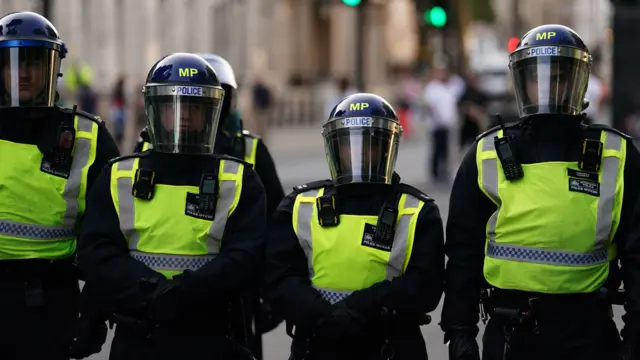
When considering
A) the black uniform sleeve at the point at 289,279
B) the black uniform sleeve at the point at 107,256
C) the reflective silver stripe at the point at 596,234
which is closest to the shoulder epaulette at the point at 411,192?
the reflective silver stripe at the point at 596,234

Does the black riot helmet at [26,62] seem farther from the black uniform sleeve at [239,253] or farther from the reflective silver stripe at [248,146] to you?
the reflective silver stripe at [248,146]

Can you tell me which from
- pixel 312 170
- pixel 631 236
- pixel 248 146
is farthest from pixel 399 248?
pixel 312 170

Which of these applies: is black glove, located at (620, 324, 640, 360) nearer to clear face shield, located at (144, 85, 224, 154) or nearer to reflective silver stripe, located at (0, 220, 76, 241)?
clear face shield, located at (144, 85, 224, 154)

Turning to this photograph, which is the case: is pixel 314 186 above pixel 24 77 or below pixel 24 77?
below

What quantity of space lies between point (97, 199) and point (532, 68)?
5.95 ft

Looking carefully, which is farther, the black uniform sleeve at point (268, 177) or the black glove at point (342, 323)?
the black uniform sleeve at point (268, 177)

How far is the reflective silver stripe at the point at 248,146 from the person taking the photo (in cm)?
721

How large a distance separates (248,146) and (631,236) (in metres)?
2.59

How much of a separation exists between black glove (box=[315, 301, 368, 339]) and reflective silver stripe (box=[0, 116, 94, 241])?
131cm

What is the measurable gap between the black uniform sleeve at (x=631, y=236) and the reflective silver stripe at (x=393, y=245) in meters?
0.80

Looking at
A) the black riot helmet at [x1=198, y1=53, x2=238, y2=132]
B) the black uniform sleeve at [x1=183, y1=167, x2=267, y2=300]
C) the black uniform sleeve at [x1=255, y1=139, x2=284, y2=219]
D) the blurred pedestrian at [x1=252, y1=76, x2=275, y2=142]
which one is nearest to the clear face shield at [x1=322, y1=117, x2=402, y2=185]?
the black uniform sleeve at [x1=183, y1=167, x2=267, y2=300]

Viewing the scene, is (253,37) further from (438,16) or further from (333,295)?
(333,295)

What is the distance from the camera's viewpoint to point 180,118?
562 centimetres

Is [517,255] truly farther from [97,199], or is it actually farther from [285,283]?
[97,199]
